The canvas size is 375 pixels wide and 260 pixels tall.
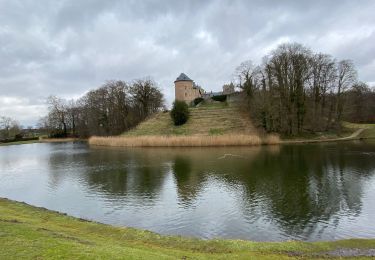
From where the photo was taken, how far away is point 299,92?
48.7 meters

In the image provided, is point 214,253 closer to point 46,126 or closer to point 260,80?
point 260,80

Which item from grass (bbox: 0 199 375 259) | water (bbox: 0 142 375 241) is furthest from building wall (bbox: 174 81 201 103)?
grass (bbox: 0 199 375 259)

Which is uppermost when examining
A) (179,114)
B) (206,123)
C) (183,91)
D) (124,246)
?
(183,91)

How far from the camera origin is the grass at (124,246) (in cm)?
673

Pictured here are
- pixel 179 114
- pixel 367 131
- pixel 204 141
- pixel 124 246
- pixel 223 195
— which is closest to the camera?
pixel 124 246

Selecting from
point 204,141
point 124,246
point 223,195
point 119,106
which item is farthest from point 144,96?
point 124,246

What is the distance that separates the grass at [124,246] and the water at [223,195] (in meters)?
1.70

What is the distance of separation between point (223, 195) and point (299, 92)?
36105 mm

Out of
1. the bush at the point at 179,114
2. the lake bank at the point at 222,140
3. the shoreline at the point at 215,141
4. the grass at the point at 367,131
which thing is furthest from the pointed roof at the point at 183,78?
the grass at the point at 367,131

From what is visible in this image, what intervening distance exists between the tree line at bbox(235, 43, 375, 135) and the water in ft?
65.5

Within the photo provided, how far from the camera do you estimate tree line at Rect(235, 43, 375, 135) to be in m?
48.3

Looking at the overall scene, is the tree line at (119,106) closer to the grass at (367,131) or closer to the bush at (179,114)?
the bush at (179,114)

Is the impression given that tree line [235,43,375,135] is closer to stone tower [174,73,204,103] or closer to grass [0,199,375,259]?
stone tower [174,73,204,103]

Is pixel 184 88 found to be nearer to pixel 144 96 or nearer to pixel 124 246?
pixel 144 96
